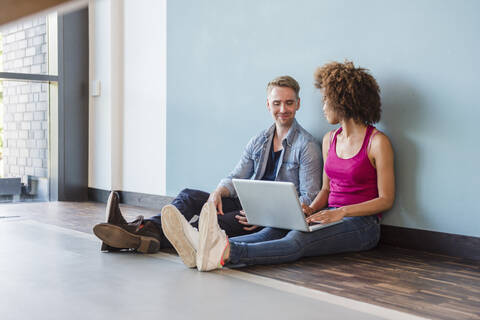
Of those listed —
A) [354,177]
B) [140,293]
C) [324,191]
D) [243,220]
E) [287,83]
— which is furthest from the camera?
[287,83]

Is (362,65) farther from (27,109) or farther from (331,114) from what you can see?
(27,109)

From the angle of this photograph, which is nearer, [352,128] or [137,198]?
[352,128]

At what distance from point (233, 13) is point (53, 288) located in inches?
87.5

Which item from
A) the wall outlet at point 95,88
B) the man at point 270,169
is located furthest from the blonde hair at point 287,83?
the wall outlet at point 95,88

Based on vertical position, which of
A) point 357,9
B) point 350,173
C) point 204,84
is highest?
point 357,9

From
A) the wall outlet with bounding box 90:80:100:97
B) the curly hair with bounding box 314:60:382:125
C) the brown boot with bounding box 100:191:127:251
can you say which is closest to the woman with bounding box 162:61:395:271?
the curly hair with bounding box 314:60:382:125

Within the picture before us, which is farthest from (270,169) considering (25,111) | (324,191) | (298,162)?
(25,111)

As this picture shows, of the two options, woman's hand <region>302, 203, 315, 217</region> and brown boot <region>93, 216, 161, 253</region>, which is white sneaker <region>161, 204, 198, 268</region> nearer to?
brown boot <region>93, 216, 161, 253</region>

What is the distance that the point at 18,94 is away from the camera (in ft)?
14.5

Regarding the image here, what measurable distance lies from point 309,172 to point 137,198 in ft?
6.91

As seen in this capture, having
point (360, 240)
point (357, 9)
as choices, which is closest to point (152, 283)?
point (360, 240)

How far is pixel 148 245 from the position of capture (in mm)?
2352

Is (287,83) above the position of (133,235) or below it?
above

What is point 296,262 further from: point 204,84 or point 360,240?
point 204,84
